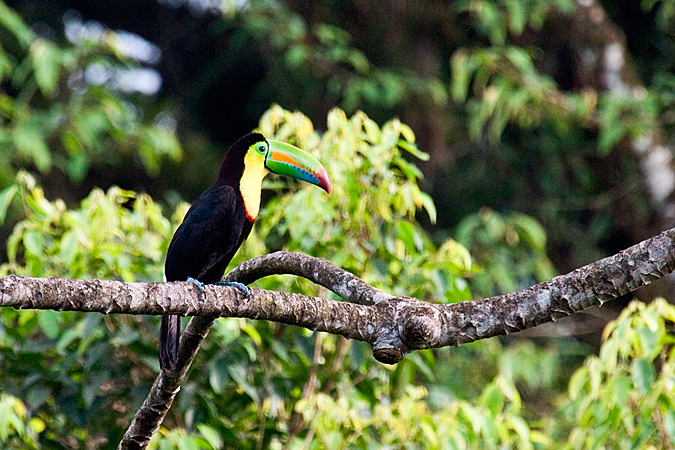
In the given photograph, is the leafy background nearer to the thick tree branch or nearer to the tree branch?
the thick tree branch

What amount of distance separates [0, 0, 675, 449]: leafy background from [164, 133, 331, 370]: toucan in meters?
0.15

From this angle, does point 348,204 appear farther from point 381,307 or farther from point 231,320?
point 381,307

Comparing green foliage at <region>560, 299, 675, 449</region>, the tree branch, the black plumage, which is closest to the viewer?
the tree branch

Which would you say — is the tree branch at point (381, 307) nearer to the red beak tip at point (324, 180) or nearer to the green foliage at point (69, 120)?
the red beak tip at point (324, 180)

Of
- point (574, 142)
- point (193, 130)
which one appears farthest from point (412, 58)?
point (193, 130)

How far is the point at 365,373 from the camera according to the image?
142 inches

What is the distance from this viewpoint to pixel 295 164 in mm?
3363

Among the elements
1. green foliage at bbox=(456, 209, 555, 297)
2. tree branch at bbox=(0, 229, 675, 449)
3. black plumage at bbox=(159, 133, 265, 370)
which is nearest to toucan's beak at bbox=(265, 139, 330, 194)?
black plumage at bbox=(159, 133, 265, 370)

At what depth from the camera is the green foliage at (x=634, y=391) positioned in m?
2.93

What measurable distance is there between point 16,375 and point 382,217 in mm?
1532

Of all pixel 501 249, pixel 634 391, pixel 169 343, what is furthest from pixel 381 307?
pixel 501 249

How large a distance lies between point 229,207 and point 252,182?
225 millimetres

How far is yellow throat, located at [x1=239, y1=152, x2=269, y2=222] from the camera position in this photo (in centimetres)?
331

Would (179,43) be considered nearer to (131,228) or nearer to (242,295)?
(131,228)
